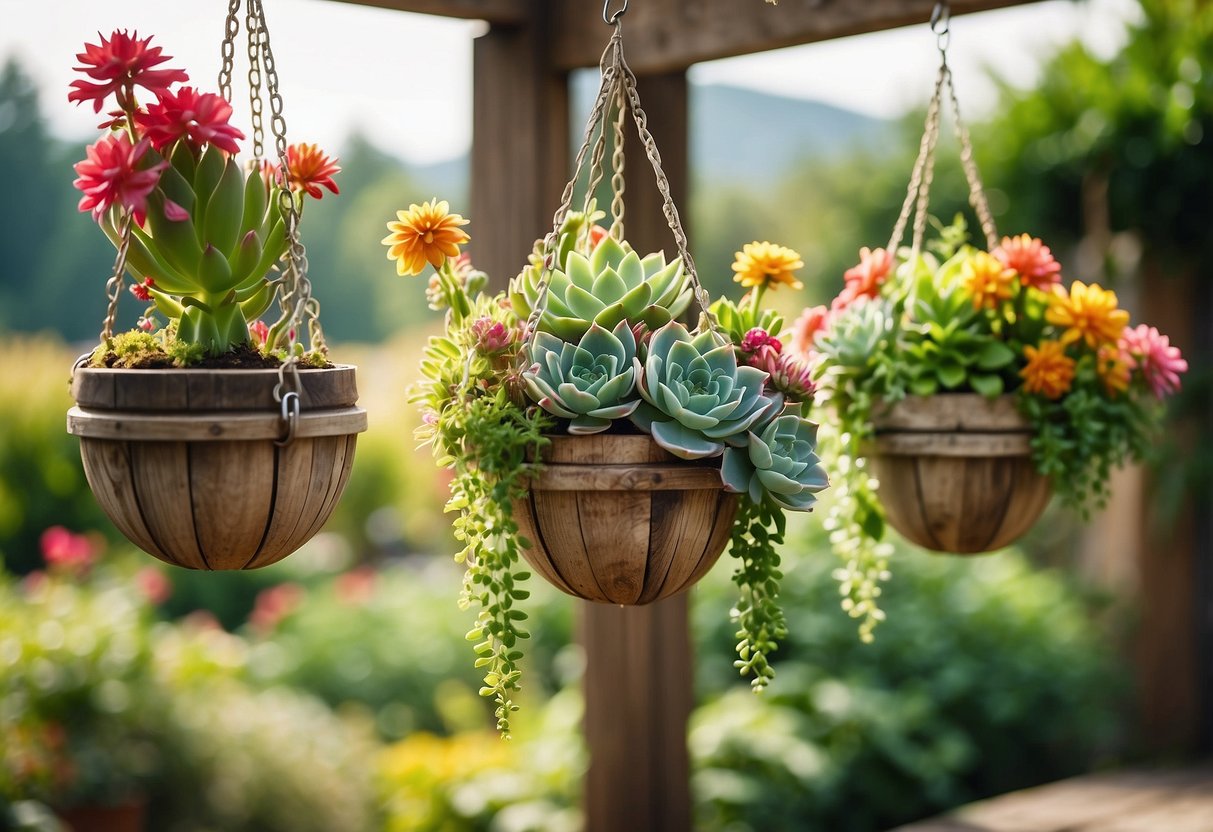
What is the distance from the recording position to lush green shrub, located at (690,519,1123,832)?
367 cm

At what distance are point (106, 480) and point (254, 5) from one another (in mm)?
581

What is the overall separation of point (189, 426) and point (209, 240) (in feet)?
0.77

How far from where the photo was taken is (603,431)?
4.33ft

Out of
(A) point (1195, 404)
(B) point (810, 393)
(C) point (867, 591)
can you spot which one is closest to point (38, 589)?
(C) point (867, 591)

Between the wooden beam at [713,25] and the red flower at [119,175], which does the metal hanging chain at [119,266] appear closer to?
the red flower at [119,175]

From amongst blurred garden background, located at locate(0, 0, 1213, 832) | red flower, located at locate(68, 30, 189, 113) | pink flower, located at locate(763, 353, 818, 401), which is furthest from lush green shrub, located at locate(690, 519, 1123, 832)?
red flower, located at locate(68, 30, 189, 113)

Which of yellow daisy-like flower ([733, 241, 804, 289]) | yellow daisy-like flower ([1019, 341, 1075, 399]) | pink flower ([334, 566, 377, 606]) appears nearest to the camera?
yellow daisy-like flower ([733, 241, 804, 289])

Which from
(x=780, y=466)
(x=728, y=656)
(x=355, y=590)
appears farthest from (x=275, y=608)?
(x=780, y=466)

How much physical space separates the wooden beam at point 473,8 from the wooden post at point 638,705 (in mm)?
384

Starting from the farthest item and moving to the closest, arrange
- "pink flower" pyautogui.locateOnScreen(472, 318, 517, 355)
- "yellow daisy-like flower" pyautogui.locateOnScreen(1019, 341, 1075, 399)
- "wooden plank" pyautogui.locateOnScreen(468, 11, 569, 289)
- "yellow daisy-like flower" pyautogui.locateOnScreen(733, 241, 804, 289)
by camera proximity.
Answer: "wooden plank" pyautogui.locateOnScreen(468, 11, 569, 289) → "yellow daisy-like flower" pyautogui.locateOnScreen(1019, 341, 1075, 399) → "yellow daisy-like flower" pyautogui.locateOnScreen(733, 241, 804, 289) → "pink flower" pyautogui.locateOnScreen(472, 318, 517, 355)

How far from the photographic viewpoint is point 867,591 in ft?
6.35

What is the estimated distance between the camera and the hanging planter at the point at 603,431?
129cm

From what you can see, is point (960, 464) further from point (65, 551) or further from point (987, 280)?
point (65, 551)

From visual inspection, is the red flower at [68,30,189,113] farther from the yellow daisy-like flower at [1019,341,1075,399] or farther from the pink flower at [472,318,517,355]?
the yellow daisy-like flower at [1019,341,1075,399]
